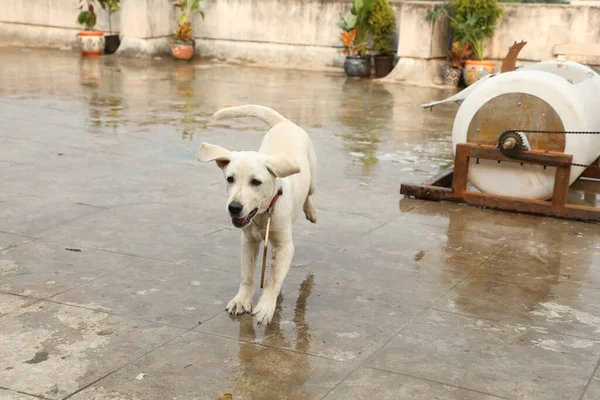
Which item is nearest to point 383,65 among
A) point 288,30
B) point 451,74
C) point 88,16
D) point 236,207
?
point 451,74

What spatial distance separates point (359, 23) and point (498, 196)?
10121mm

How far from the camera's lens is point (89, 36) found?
1867 centimetres

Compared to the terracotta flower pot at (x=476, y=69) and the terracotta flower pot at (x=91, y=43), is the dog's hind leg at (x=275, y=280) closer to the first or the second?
the terracotta flower pot at (x=476, y=69)

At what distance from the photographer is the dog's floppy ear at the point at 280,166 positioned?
4.49 m

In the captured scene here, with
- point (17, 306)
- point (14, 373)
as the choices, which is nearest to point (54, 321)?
point (17, 306)

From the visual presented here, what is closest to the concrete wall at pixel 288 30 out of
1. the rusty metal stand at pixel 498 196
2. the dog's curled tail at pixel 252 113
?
the rusty metal stand at pixel 498 196

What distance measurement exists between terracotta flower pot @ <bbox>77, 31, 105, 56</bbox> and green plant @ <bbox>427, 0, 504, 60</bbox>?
24.0 ft

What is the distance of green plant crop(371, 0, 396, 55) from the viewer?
16.8 metres

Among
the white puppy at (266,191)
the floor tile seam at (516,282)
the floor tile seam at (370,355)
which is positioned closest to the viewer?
the floor tile seam at (370,355)

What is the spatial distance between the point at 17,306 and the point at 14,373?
2.88ft

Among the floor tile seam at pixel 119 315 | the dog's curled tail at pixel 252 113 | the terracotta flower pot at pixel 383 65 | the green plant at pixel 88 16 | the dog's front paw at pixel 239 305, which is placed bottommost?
the floor tile seam at pixel 119 315

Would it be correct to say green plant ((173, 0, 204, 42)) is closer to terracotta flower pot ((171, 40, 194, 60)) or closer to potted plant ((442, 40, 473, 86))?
terracotta flower pot ((171, 40, 194, 60))

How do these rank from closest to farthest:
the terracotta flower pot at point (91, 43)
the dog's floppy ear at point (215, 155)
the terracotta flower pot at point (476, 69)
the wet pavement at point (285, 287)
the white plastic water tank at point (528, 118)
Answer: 1. the wet pavement at point (285, 287)
2. the dog's floppy ear at point (215, 155)
3. the white plastic water tank at point (528, 118)
4. the terracotta flower pot at point (476, 69)
5. the terracotta flower pot at point (91, 43)

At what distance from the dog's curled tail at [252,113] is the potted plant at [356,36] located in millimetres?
11353
